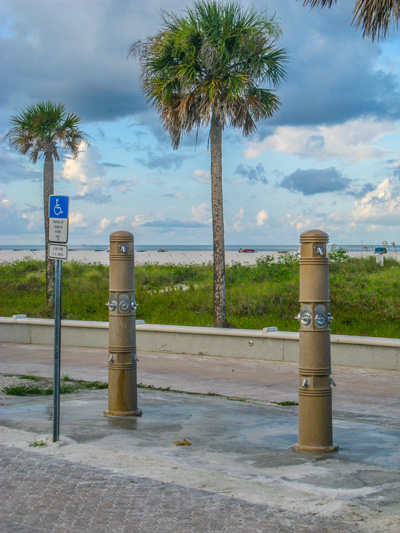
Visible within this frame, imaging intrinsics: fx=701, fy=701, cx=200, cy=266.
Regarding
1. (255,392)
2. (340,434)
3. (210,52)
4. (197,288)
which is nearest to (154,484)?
(340,434)

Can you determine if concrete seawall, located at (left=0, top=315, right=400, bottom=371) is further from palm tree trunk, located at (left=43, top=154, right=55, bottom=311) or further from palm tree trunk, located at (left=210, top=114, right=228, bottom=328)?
palm tree trunk, located at (left=43, top=154, right=55, bottom=311)

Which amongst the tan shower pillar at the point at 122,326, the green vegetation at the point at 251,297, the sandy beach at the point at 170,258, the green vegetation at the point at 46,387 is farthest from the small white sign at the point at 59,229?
the sandy beach at the point at 170,258

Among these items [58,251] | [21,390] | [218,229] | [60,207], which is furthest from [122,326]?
[218,229]

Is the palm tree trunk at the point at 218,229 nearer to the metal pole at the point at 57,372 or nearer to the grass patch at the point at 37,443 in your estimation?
the metal pole at the point at 57,372

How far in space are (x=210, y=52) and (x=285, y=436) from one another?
1183 cm

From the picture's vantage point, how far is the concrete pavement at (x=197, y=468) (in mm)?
4793

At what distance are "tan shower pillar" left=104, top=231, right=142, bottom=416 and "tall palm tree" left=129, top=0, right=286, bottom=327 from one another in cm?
851

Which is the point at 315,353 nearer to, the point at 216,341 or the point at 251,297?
the point at 216,341

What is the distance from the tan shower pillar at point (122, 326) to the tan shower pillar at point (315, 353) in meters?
2.37

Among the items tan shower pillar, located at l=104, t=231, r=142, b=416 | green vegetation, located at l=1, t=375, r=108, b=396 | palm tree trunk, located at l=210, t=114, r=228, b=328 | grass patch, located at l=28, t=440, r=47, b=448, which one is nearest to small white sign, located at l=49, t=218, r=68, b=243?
tan shower pillar, located at l=104, t=231, r=142, b=416

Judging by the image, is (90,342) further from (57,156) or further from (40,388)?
(57,156)

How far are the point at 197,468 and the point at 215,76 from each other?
503 inches

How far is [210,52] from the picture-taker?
55.2 ft

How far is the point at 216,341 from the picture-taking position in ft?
48.5
